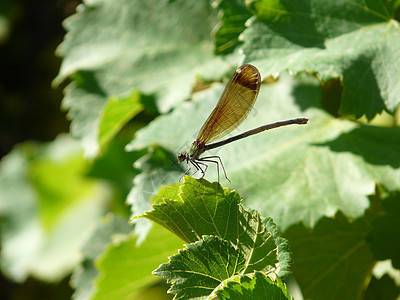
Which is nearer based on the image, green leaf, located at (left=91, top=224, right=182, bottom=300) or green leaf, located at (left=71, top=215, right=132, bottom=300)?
green leaf, located at (left=91, top=224, right=182, bottom=300)

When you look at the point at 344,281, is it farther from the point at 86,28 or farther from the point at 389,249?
the point at 86,28

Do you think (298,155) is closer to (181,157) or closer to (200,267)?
(181,157)

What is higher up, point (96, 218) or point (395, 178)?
point (395, 178)

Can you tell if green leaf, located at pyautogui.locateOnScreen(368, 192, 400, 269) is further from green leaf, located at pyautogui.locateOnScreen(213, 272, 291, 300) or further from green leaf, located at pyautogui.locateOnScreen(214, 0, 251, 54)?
green leaf, located at pyautogui.locateOnScreen(214, 0, 251, 54)

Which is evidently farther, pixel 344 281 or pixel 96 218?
pixel 96 218

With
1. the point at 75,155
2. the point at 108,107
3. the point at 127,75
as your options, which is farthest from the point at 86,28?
the point at 75,155

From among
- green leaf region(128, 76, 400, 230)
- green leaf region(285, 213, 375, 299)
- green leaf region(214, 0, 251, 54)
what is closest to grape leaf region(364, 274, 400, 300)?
green leaf region(285, 213, 375, 299)
